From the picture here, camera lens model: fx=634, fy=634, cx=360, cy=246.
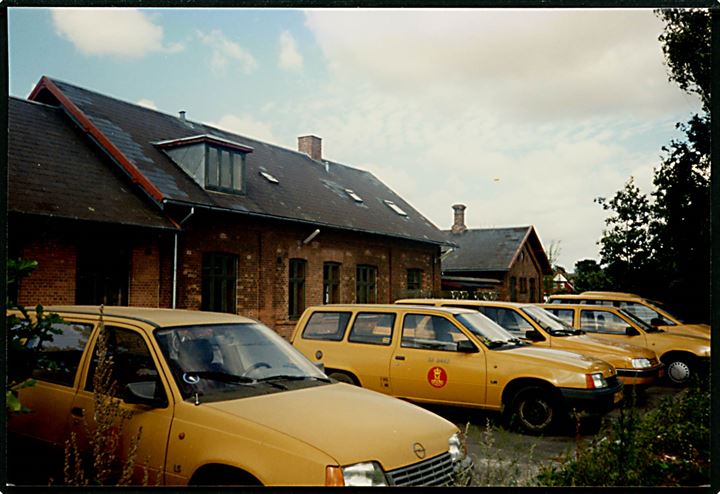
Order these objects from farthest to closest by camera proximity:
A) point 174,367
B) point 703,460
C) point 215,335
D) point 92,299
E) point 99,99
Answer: point 99,99 → point 92,299 → point 703,460 → point 215,335 → point 174,367

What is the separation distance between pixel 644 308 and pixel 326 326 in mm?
9081

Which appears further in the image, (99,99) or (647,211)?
(99,99)

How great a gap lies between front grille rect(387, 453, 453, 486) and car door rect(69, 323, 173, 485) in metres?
1.64

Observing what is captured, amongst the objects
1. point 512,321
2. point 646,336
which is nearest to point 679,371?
point 646,336

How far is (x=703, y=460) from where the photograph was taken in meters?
5.99

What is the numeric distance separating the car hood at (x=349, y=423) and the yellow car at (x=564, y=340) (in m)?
5.98

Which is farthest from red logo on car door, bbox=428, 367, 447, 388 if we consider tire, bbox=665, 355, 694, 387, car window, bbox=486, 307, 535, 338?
tire, bbox=665, 355, 694, 387

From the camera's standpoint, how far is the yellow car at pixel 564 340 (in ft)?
34.9

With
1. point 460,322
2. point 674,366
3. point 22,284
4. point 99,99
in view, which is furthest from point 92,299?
point 674,366

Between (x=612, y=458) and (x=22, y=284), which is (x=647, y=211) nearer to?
(x=612, y=458)

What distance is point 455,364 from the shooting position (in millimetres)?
8633

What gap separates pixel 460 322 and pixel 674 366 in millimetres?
6973

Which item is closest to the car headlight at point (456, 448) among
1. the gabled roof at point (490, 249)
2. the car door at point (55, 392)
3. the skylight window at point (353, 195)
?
the car door at point (55, 392)

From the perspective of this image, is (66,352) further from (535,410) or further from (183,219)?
(183,219)
